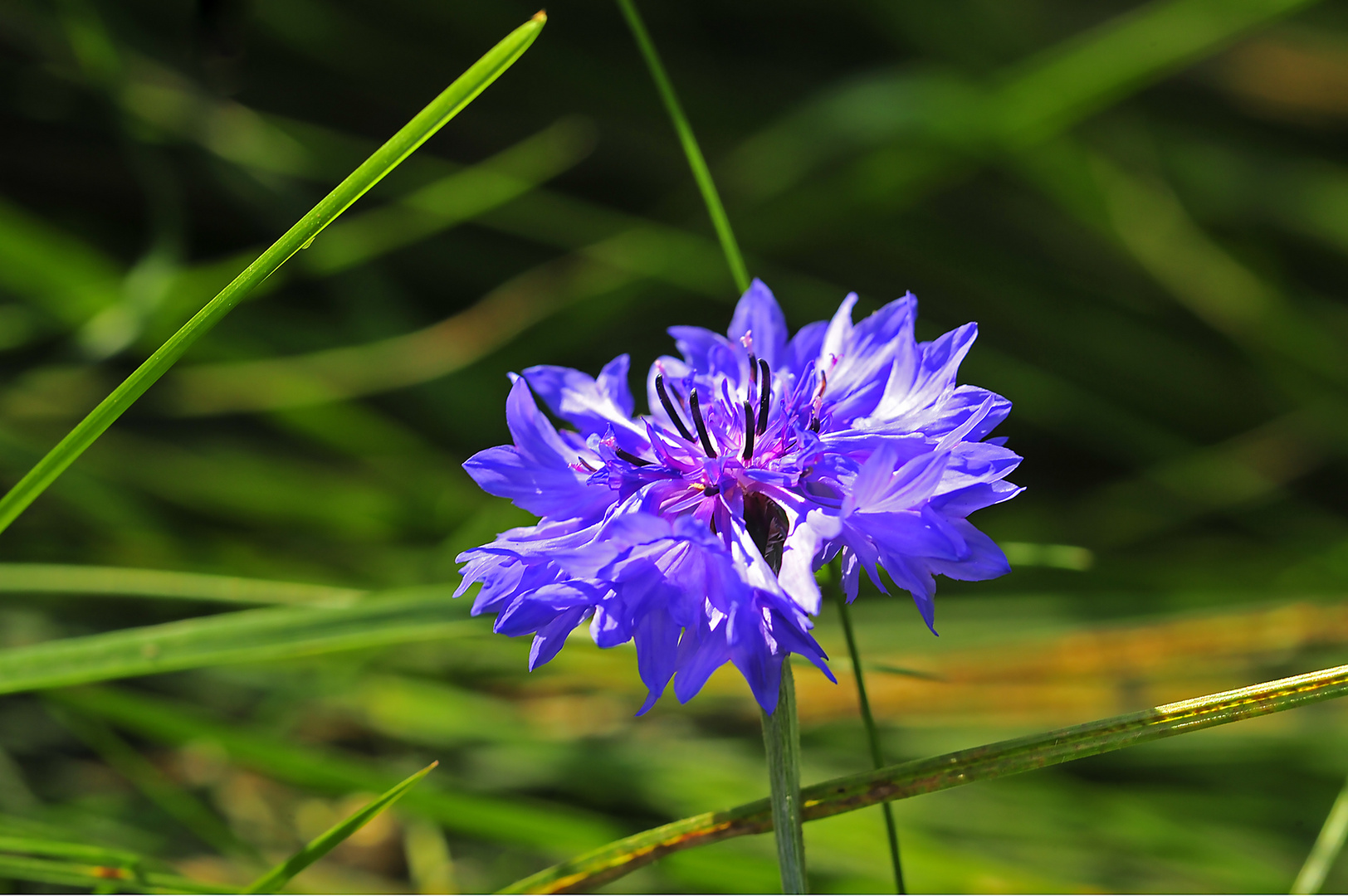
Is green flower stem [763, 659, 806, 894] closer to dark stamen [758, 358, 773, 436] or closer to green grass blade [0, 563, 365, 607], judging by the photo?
dark stamen [758, 358, 773, 436]

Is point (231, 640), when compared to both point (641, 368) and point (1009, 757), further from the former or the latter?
point (641, 368)

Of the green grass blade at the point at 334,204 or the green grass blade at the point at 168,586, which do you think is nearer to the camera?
the green grass blade at the point at 334,204

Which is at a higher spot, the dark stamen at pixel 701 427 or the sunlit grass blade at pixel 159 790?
the dark stamen at pixel 701 427

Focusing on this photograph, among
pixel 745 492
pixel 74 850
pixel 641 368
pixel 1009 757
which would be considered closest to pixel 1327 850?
pixel 1009 757

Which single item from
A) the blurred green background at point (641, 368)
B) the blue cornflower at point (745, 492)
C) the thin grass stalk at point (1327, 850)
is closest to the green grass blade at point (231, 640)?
the blurred green background at point (641, 368)

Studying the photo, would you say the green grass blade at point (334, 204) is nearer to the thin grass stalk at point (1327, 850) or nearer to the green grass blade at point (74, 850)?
the green grass blade at point (74, 850)

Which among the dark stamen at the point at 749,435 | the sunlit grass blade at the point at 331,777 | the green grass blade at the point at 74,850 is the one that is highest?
the dark stamen at the point at 749,435

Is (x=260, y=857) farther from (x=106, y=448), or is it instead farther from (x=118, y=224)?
(x=118, y=224)
